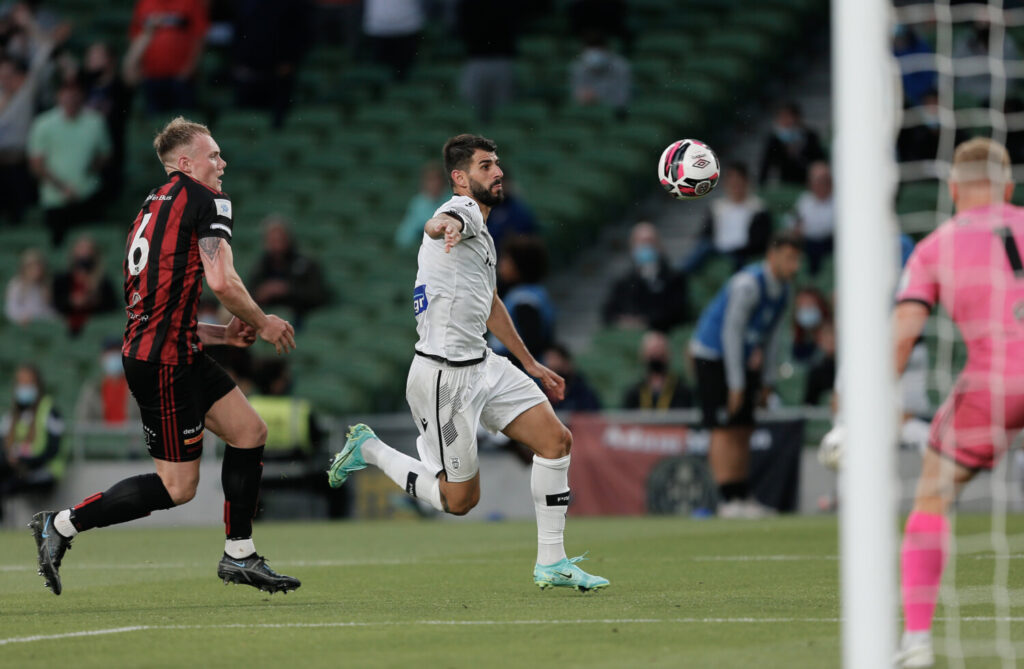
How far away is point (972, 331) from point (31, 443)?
13.0 m

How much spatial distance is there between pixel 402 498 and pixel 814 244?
16.9 ft

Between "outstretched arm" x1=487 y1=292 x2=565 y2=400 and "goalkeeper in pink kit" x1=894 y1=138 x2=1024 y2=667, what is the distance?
316cm

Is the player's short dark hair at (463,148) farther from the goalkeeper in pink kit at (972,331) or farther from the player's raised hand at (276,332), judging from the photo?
the goalkeeper in pink kit at (972,331)

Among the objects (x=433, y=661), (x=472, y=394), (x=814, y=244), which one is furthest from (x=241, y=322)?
(x=814, y=244)

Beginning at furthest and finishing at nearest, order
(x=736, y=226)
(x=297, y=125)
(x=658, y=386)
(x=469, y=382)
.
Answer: (x=297, y=125), (x=736, y=226), (x=658, y=386), (x=469, y=382)

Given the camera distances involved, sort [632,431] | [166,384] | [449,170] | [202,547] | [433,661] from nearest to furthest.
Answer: [433,661] < [166,384] < [449,170] < [202,547] < [632,431]

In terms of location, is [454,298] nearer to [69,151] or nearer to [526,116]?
[526,116]

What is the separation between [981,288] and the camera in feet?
18.4

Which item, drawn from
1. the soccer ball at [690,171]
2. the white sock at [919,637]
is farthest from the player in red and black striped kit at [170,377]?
the white sock at [919,637]

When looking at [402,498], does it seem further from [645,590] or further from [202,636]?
[202,636]

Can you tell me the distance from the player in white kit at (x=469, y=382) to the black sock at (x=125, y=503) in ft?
4.65

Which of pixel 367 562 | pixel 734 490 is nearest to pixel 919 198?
pixel 734 490

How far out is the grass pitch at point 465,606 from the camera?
586cm

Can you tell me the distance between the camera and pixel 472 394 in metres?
8.30
